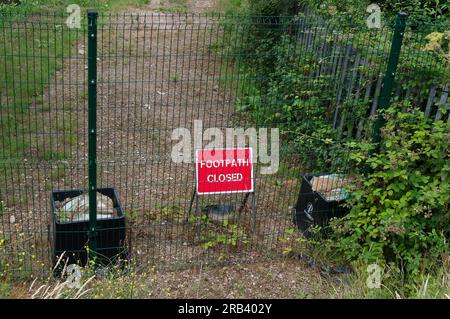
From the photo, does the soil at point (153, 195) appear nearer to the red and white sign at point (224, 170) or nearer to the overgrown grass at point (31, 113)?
the overgrown grass at point (31, 113)

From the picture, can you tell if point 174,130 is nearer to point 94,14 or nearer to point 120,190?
point 120,190

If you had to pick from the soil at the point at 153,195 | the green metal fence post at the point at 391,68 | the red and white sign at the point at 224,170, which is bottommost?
the soil at the point at 153,195

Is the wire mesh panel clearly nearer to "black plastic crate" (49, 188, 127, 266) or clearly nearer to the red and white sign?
"black plastic crate" (49, 188, 127, 266)

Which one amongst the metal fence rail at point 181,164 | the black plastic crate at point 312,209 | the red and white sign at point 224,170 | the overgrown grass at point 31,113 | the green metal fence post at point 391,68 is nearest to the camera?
the green metal fence post at point 391,68

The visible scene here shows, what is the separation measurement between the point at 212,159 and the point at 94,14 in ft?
5.58

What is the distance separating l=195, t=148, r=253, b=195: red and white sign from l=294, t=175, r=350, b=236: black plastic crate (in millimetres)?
600

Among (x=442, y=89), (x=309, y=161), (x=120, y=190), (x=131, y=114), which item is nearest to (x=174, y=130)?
(x=131, y=114)

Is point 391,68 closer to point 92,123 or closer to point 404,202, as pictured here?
point 404,202

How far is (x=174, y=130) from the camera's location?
24.1 feet

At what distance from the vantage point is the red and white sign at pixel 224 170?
520 cm

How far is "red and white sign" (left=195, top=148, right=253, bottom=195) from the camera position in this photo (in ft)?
17.1

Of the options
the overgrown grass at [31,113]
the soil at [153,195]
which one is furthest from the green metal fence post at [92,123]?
the overgrown grass at [31,113]

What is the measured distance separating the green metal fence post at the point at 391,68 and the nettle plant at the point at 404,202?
86mm

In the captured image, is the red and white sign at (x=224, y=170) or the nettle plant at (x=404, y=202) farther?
the red and white sign at (x=224, y=170)
